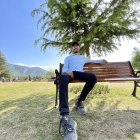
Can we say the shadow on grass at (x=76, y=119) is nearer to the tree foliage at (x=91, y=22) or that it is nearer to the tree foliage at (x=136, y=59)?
the tree foliage at (x=91, y=22)

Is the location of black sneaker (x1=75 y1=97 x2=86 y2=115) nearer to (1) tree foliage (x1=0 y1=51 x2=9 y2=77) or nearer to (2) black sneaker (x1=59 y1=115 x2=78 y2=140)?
(2) black sneaker (x1=59 y1=115 x2=78 y2=140)

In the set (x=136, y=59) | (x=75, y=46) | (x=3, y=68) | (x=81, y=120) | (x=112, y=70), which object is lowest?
(x=81, y=120)

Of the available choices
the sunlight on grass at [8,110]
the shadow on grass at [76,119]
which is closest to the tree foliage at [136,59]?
the shadow on grass at [76,119]

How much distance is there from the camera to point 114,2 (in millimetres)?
12594

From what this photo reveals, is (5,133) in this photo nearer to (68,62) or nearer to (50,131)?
(50,131)

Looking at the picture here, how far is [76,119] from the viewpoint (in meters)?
5.68

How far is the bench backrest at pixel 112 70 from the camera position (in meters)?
7.60

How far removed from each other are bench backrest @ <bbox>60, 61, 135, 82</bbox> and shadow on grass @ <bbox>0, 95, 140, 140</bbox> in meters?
0.98

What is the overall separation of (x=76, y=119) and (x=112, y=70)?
2.52 meters

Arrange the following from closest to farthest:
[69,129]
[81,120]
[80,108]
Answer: [69,129], [81,120], [80,108]

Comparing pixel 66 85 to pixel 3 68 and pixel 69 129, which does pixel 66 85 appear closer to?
pixel 69 129

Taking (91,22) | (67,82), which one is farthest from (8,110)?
(91,22)

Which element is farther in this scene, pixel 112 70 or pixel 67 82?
pixel 112 70

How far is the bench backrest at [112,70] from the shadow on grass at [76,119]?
98cm
